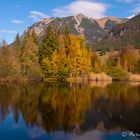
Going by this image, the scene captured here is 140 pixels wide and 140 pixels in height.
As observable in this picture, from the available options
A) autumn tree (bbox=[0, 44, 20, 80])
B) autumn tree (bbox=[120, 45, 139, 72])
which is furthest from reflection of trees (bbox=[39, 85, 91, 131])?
autumn tree (bbox=[120, 45, 139, 72])

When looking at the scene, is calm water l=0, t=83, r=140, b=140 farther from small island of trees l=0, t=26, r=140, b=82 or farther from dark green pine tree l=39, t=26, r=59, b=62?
dark green pine tree l=39, t=26, r=59, b=62

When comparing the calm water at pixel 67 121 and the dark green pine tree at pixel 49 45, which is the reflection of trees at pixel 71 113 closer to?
the calm water at pixel 67 121

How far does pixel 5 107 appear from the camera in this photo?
3434 centimetres

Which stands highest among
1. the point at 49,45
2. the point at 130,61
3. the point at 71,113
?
the point at 49,45

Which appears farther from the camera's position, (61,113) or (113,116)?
(61,113)

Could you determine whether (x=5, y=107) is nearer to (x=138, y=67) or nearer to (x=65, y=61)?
(x=65, y=61)

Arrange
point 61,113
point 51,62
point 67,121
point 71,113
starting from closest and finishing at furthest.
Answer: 1. point 67,121
2. point 61,113
3. point 71,113
4. point 51,62

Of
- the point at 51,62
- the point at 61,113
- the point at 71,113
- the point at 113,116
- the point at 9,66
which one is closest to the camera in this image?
the point at 113,116

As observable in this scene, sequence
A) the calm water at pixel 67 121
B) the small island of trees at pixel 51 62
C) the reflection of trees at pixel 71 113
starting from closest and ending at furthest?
the calm water at pixel 67 121, the reflection of trees at pixel 71 113, the small island of trees at pixel 51 62

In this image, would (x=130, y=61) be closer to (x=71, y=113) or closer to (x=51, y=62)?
(x=51, y=62)

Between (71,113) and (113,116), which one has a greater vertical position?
(71,113)

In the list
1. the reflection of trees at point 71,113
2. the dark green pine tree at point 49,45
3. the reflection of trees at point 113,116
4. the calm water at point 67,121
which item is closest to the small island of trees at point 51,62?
the dark green pine tree at point 49,45

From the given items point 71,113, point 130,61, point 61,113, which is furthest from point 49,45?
point 61,113

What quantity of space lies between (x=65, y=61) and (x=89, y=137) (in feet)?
218
